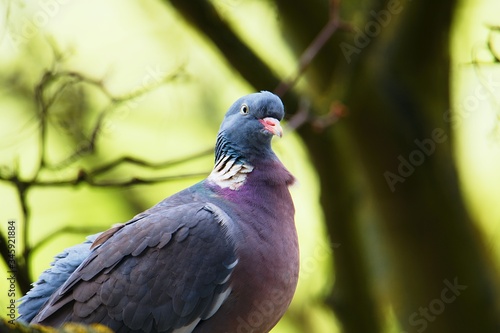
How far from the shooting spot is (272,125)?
4.15 meters

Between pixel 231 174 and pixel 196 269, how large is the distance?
0.57 m

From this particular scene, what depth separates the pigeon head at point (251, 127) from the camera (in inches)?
164

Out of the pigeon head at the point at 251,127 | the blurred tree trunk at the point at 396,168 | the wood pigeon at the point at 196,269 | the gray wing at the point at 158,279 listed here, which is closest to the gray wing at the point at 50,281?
the wood pigeon at the point at 196,269

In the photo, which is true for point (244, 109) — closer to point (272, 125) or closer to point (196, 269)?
point (272, 125)

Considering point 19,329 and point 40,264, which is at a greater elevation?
point 19,329

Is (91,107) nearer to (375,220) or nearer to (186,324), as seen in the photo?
(375,220)

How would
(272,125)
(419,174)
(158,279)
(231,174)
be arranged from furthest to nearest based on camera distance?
(419,174)
(231,174)
(272,125)
(158,279)

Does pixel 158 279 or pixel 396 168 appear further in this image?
pixel 396 168

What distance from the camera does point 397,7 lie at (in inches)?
249

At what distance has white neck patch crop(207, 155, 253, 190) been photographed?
4.23 meters

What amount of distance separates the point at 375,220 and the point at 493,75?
1486 millimetres

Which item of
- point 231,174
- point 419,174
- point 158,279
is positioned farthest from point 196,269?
point 419,174

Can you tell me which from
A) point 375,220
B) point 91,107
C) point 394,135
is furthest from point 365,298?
point 91,107

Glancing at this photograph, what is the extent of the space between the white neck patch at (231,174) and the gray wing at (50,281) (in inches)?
32.5
